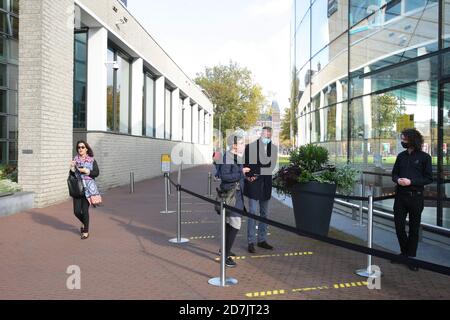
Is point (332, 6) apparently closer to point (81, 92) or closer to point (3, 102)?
point (81, 92)

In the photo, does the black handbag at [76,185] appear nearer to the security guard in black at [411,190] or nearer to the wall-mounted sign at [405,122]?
the security guard in black at [411,190]

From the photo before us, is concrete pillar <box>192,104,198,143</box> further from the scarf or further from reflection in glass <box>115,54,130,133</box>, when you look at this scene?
the scarf

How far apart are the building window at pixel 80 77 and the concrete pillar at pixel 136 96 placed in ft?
14.9

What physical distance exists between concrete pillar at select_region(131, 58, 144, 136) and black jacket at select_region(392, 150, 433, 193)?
54.8ft

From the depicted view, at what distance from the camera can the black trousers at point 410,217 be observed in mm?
6215

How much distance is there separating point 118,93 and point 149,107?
5276 mm

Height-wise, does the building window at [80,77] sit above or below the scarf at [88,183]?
above

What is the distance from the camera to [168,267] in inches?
241

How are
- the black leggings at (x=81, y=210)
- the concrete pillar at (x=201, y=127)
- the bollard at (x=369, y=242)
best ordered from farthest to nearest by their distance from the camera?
1. the concrete pillar at (x=201, y=127)
2. the black leggings at (x=81, y=210)
3. the bollard at (x=369, y=242)

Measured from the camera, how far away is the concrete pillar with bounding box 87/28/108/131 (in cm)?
1692

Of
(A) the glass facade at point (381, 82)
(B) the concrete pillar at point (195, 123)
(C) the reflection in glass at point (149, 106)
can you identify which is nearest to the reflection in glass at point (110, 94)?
(C) the reflection in glass at point (149, 106)

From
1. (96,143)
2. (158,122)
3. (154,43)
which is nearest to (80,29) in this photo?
(96,143)

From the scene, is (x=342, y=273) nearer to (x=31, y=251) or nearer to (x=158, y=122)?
(x=31, y=251)

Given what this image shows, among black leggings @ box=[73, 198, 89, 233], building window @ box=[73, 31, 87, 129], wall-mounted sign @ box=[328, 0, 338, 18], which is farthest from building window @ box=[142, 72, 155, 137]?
black leggings @ box=[73, 198, 89, 233]
